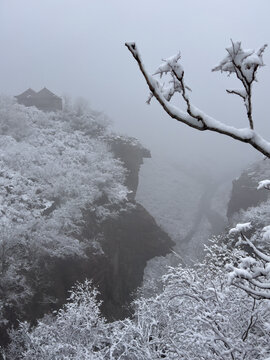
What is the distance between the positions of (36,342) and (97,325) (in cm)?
309

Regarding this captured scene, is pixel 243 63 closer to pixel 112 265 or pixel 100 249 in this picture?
pixel 100 249

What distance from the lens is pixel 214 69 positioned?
188 centimetres

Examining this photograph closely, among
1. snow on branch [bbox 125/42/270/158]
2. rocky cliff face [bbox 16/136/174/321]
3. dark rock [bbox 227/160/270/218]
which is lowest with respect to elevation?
rocky cliff face [bbox 16/136/174/321]

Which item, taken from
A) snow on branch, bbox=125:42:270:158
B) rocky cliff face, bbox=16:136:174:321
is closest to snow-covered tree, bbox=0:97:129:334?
rocky cliff face, bbox=16:136:174:321

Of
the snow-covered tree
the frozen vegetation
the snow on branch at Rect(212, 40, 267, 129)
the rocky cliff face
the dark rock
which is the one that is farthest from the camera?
the dark rock

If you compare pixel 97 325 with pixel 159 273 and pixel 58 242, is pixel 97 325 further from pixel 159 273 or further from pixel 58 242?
pixel 159 273

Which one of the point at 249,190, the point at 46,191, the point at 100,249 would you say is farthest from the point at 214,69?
the point at 249,190

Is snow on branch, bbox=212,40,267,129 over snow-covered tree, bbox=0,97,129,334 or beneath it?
over

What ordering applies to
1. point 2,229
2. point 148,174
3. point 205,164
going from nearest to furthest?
1. point 2,229
2. point 148,174
3. point 205,164

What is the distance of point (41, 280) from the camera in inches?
729

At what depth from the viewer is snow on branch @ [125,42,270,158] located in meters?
1.78

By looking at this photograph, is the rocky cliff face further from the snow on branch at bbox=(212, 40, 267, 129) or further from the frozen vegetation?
the snow on branch at bbox=(212, 40, 267, 129)

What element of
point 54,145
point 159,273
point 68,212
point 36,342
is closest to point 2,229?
point 68,212

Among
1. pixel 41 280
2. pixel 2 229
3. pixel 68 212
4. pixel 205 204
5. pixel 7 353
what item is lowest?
pixel 7 353
